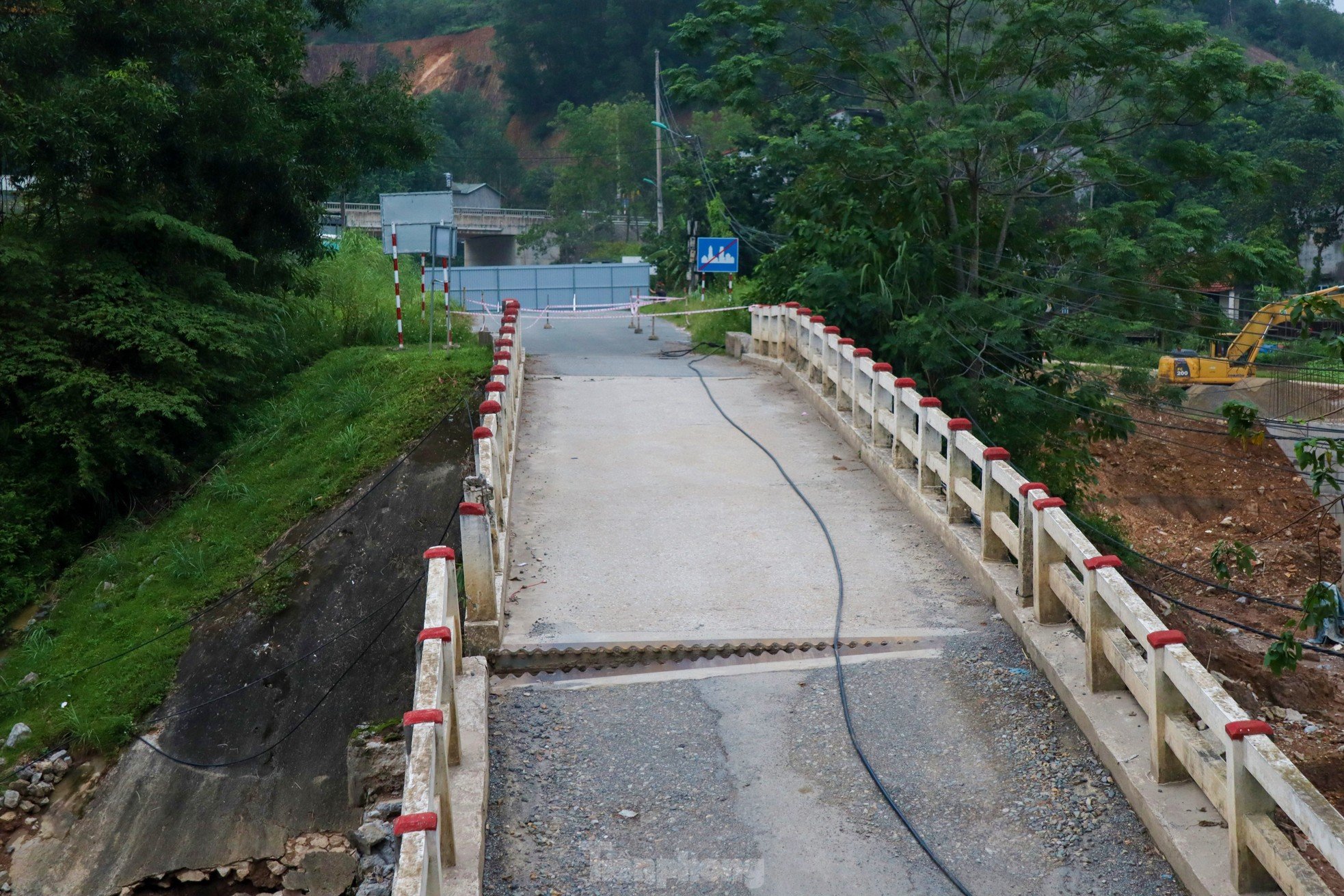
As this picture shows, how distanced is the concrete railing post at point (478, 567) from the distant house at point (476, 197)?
59.0m

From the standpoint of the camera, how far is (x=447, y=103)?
3068 inches

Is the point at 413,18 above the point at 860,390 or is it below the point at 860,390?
above

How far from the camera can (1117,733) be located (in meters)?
6.52

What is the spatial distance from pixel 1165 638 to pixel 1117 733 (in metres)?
0.92

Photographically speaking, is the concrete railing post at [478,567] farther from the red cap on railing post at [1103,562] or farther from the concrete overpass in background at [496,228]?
the concrete overpass in background at [496,228]

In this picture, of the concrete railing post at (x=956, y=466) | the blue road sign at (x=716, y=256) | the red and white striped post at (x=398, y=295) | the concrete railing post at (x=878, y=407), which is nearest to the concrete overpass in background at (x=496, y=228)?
the blue road sign at (x=716, y=256)

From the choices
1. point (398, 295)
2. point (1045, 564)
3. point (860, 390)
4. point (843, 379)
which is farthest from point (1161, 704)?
point (398, 295)

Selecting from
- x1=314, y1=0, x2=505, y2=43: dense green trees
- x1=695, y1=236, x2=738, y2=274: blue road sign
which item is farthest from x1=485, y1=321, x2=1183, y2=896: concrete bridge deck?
x1=314, y1=0, x2=505, y2=43: dense green trees

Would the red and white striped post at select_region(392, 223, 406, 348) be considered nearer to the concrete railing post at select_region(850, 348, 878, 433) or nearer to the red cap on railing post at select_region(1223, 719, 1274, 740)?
the concrete railing post at select_region(850, 348, 878, 433)

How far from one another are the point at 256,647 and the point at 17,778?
2.38 m

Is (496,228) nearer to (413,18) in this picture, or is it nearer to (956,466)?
(413,18)

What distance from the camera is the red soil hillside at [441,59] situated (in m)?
92.0

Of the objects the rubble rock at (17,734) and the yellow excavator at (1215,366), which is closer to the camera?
the rubble rock at (17,734)

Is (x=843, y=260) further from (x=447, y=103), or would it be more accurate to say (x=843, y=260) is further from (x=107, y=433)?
(x=447, y=103)
